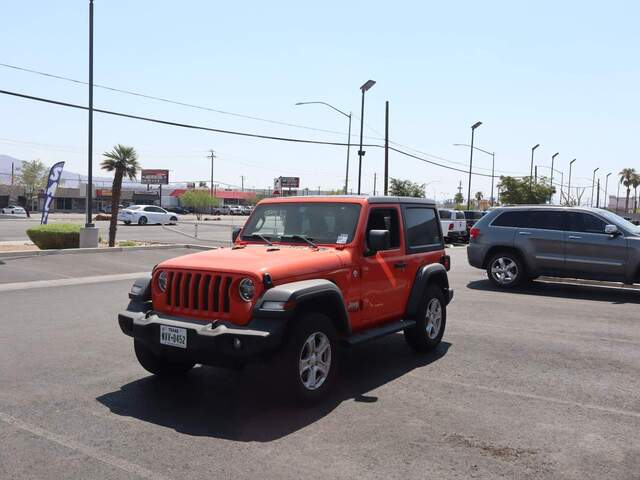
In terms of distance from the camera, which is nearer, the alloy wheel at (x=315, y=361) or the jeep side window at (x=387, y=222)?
the alloy wheel at (x=315, y=361)

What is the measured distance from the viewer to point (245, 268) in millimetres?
5062

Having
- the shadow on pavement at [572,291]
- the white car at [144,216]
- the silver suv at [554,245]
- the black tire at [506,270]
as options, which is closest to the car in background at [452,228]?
the shadow on pavement at [572,291]

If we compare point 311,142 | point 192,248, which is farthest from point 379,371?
point 311,142

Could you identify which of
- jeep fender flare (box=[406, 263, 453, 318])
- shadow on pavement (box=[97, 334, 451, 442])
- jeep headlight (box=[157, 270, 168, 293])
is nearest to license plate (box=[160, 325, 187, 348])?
jeep headlight (box=[157, 270, 168, 293])

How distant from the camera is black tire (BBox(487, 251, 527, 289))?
1328 cm

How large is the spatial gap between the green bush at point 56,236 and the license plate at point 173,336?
16223mm

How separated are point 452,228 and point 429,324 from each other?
2307 centimetres

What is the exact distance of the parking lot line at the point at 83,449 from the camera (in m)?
3.86

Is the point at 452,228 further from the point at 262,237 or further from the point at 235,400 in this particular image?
the point at 235,400

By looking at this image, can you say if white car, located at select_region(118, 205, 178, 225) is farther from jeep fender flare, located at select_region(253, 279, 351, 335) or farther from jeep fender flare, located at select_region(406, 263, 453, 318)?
jeep fender flare, located at select_region(253, 279, 351, 335)

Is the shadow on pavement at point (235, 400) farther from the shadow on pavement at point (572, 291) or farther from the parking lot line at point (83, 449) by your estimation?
the shadow on pavement at point (572, 291)

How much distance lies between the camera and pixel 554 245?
1293cm

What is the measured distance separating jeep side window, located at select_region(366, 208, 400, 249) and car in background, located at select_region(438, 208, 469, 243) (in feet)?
74.4

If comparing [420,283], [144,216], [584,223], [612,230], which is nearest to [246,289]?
[420,283]
